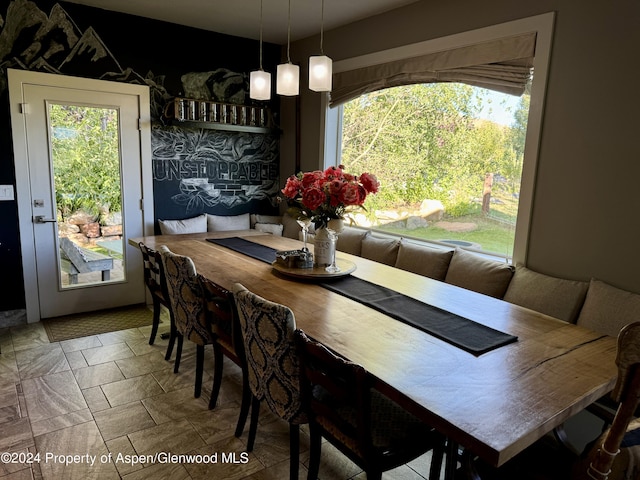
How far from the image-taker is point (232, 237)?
383 cm

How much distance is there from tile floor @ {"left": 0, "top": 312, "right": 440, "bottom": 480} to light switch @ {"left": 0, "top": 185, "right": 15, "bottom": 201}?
120cm

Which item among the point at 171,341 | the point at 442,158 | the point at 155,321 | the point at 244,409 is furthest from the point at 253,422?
the point at 442,158

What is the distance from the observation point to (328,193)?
2.41 metres

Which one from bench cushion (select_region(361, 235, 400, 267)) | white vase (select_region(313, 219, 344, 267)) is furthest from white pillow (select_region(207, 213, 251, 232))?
white vase (select_region(313, 219, 344, 267))

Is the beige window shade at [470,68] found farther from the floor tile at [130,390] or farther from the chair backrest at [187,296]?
the floor tile at [130,390]

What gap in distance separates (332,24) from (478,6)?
150cm

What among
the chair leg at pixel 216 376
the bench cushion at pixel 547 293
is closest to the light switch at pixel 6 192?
the chair leg at pixel 216 376

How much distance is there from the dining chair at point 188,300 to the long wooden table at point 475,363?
165 millimetres

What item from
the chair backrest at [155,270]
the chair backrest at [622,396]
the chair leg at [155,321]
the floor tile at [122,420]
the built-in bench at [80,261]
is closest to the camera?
the chair backrest at [622,396]

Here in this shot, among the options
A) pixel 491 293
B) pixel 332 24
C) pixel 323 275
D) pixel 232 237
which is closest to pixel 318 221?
pixel 323 275

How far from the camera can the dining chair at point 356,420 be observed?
1.44m

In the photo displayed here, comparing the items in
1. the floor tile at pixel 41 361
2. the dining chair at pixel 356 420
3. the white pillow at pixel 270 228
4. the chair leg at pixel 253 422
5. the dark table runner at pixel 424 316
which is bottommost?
the floor tile at pixel 41 361

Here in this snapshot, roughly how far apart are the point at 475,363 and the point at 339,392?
0.48m

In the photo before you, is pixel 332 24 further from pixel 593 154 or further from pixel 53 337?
pixel 53 337
